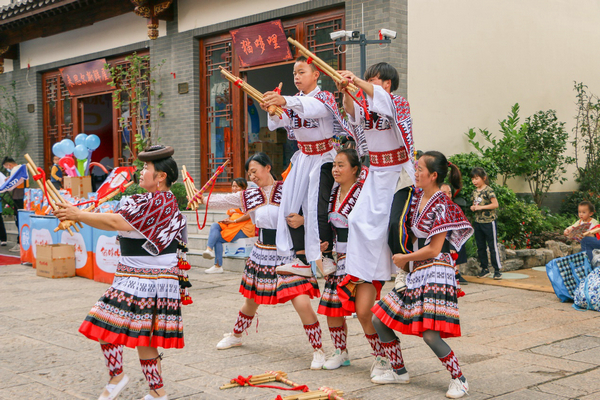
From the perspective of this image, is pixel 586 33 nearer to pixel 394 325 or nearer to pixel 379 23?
pixel 379 23

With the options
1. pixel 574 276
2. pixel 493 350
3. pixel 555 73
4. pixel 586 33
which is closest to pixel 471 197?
pixel 574 276

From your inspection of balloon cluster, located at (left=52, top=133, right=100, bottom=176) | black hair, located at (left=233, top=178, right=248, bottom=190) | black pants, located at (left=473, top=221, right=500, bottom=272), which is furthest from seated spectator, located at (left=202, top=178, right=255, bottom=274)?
balloon cluster, located at (left=52, top=133, right=100, bottom=176)

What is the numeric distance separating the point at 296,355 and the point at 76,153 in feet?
28.8

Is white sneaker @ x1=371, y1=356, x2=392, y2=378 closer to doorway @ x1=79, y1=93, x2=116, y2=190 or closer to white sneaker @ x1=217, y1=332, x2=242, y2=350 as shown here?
white sneaker @ x1=217, y1=332, x2=242, y2=350

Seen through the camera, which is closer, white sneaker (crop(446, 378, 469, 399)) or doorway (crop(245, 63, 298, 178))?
white sneaker (crop(446, 378, 469, 399))

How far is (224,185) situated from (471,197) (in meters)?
5.14

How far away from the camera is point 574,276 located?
277 inches

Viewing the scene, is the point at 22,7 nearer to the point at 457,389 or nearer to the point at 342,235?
the point at 342,235

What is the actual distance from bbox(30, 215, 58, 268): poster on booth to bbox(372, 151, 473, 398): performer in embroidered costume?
276 inches

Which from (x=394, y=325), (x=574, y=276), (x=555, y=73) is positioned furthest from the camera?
(x=555, y=73)

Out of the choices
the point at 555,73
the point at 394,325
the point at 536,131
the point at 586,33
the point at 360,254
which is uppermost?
the point at 586,33

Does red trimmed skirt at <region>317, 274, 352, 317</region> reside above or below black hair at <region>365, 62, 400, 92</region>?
below

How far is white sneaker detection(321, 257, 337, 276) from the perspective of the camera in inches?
181

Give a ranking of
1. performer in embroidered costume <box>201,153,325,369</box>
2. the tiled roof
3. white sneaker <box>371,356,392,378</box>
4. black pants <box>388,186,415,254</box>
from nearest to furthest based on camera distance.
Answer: black pants <box>388,186,415,254</box> → white sneaker <box>371,356,392,378</box> → performer in embroidered costume <box>201,153,325,369</box> → the tiled roof
